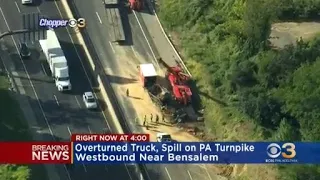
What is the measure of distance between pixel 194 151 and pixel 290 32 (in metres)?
34.0

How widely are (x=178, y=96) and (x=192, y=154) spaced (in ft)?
81.6

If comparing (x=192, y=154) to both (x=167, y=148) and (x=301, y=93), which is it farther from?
(x=301, y=93)

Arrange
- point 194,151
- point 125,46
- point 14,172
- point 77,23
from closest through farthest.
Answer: point 194,151, point 14,172, point 125,46, point 77,23

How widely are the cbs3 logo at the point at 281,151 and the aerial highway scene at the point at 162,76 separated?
31.9 feet

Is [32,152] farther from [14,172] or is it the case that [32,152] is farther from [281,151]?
[281,151]

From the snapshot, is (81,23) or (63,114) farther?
(81,23)

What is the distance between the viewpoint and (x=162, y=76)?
109m

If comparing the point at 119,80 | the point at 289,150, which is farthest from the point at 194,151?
→ the point at 119,80

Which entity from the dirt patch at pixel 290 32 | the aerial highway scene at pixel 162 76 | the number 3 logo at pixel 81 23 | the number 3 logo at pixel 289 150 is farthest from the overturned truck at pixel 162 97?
the number 3 logo at pixel 289 150

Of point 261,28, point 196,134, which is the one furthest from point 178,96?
point 261,28

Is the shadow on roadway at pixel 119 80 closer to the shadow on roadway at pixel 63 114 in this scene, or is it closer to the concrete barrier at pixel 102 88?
the concrete barrier at pixel 102 88

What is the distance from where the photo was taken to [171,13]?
11438 centimetres

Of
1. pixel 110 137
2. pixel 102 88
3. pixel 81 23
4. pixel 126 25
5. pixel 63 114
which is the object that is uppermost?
pixel 81 23

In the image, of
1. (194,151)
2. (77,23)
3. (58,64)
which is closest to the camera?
(194,151)
